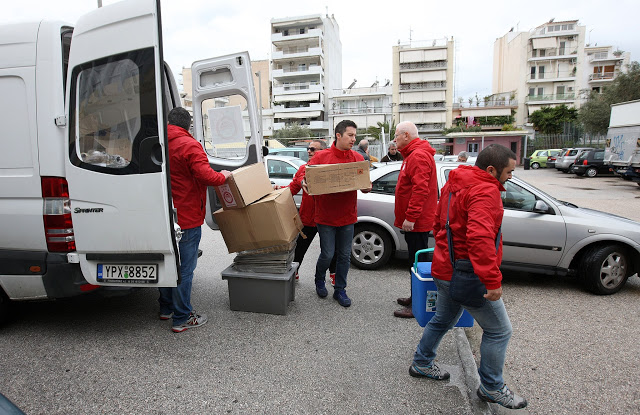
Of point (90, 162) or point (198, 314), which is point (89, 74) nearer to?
point (90, 162)

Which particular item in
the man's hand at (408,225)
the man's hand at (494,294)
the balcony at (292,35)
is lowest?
the man's hand at (494,294)

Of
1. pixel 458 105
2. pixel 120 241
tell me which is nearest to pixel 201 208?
pixel 120 241

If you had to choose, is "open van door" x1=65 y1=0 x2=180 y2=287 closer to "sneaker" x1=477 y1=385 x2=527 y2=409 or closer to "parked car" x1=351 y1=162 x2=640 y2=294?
"sneaker" x1=477 y1=385 x2=527 y2=409

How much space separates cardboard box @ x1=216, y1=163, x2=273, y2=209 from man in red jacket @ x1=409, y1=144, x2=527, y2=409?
1806mm

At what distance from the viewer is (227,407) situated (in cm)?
261

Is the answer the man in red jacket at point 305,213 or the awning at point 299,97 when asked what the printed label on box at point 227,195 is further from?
the awning at point 299,97

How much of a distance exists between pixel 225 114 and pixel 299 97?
62948 mm

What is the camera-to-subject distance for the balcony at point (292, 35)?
6525 cm

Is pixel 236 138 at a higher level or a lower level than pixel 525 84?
lower

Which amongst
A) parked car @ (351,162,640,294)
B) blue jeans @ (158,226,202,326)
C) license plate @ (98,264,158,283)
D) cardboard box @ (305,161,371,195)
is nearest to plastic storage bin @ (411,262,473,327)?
cardboard box @ (305,161,371,195)

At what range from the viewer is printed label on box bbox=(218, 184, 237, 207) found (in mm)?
3791

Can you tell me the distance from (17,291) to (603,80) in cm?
8002

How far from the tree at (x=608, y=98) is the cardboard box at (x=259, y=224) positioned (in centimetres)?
3294

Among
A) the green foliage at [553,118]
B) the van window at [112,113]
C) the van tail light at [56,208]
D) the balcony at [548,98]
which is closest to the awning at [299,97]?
the green foliage at [553,118]
